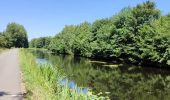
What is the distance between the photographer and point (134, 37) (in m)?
68.7

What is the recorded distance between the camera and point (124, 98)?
2336cm

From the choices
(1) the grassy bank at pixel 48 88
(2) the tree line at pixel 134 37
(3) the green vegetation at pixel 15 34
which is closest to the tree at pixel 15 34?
(3) the green vegetation at pixel 15 34

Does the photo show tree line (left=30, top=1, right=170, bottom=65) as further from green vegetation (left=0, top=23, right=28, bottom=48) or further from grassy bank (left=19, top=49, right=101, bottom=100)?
green vegetation (left=0, top=23, right=28, bottom=48)

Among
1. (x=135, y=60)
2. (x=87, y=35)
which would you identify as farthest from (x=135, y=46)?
(x=87, y=35)

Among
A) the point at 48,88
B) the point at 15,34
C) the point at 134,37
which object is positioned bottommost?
the point at 48,88

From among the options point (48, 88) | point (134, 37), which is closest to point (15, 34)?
point (134, 37)

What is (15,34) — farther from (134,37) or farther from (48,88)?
(48,88)

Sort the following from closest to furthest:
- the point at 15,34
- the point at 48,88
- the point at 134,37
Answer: the point at 48,88 < the point at 134,37 < the point at 15,34

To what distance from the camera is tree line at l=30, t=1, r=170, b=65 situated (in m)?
56.8

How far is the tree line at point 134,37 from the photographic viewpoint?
56781 mm

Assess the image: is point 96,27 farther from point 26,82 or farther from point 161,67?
point 26,82

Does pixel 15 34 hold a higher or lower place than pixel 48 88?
higher

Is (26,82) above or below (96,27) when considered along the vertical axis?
below

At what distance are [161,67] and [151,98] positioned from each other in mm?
35064
